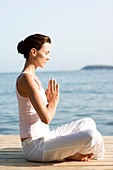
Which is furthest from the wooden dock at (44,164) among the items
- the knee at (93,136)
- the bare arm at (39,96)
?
the bare arm at (39,96)

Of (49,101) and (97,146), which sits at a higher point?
(49,101)

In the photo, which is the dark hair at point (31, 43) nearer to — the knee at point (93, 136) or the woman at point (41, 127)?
the woman at point (41, 127)

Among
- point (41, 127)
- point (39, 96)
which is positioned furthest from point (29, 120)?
point (39, 96)

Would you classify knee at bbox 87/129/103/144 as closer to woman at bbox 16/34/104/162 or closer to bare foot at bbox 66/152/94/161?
woman at bbox 16/34/104/162

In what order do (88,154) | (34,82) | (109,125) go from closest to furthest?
(34,82) → (88,154) → (109,125)

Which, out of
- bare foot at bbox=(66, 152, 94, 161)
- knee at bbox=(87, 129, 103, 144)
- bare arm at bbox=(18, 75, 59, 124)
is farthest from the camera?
bare foot at bbox=(66, 152, 94, 161)

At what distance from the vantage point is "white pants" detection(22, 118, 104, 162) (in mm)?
2941

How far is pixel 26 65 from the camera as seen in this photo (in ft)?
9.86

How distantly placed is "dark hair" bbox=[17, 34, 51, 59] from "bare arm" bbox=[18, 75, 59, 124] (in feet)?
0.61

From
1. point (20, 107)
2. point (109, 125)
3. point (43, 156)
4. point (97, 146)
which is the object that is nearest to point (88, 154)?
point (97, 146)

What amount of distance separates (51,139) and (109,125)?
4.95 metres

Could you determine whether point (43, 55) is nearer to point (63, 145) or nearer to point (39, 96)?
point (39, 96)

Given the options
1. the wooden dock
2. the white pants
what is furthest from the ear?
the wooden dock

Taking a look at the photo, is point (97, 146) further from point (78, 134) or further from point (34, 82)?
point (34, 82)
